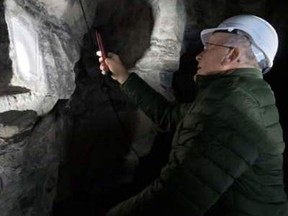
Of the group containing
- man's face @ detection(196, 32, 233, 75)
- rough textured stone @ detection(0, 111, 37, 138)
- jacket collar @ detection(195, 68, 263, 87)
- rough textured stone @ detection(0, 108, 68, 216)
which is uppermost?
man's face @ detection(196, 32, 233, 75)

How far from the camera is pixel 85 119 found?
2.40 m

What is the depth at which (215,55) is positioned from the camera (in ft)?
5.13

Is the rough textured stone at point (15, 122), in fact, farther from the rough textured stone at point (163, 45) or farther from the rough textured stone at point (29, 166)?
the rough textured stone at point (163, 45)

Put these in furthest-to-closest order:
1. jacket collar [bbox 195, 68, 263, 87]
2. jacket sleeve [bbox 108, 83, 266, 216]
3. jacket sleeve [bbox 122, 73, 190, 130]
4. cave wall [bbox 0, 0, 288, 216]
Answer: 1. jacket sleeve [bbox 122, 73, 190, 130]
2. cave wall [bbox 0, 0, 288, 216]
3. jacket collar [bbox 195, 68, 263, 87]
4. jacket sleeve [bbox 108, 83, 266, 216]

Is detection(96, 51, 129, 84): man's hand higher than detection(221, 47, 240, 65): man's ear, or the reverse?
detection(221, 47, 240, 65): man's ear

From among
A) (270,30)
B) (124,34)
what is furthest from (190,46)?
(270,30)

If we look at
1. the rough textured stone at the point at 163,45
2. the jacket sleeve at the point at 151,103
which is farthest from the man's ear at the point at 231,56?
the rough textured stone at the point at 163,45

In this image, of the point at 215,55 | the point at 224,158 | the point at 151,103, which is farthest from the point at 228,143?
the point at 151,103

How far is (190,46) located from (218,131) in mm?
1374

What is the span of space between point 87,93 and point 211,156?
1.24 m

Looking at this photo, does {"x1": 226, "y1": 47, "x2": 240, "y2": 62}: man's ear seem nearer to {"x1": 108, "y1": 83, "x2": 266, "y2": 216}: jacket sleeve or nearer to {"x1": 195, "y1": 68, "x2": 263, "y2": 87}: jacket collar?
{"x1": 195, "y1": 68, "x2": 263, "y2": 87}: jacket collar

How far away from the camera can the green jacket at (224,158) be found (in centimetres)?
134

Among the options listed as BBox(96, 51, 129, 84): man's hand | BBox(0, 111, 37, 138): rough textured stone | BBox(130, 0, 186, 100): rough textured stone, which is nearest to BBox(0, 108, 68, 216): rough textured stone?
BBox(0, 111, 37, 138): rough textured stone

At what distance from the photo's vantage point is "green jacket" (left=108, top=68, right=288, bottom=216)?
4.38ft
